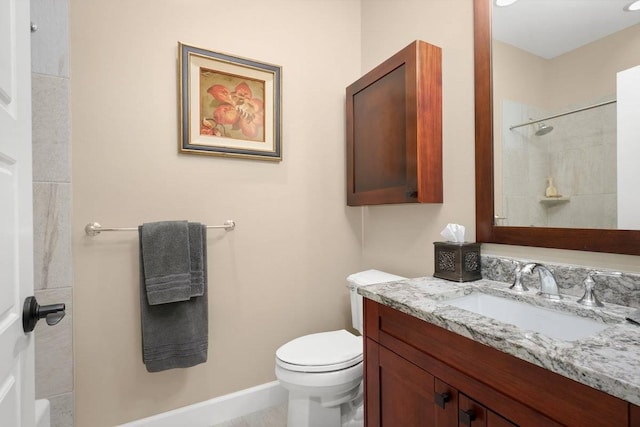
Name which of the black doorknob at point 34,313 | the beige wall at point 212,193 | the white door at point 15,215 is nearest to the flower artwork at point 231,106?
the beige wall at point 212,193

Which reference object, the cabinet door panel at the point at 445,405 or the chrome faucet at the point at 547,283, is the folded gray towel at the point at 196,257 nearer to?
the cabinet door panel at the point at 445,405

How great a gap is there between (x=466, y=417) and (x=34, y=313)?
108 cm

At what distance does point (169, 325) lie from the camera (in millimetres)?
1509

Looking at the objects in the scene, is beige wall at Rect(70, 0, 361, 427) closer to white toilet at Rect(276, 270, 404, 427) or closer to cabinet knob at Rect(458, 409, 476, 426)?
white toilet at Rect(276, 270, 404, 427)

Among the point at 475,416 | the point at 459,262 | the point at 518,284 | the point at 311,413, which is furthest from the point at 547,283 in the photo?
the point at 311,413

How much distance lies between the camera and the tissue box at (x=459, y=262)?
1.26 metres

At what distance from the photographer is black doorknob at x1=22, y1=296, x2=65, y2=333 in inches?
27.8

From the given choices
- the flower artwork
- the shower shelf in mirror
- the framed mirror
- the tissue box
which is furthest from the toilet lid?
the flower artwork

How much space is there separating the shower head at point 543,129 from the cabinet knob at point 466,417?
0.99 m

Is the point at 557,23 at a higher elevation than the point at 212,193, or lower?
higher

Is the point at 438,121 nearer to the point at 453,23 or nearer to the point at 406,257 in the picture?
the point at 453,23

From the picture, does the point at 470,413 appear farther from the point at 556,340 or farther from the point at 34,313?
the point at 34,313

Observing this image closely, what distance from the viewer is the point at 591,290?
95 cm

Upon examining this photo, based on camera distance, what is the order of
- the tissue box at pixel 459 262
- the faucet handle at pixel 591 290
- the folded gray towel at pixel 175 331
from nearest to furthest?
the faucet handle at pixel 591 290
the tissue box at pixel 459 262
the folded gray towel at pixel 175 331
